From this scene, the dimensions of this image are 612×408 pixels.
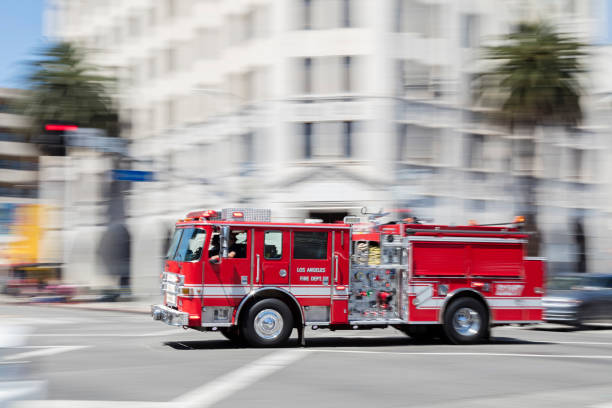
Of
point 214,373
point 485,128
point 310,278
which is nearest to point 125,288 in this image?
point 485,128

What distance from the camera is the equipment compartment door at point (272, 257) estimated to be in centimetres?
1588

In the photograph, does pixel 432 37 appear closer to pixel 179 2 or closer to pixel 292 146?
pixel 292 146

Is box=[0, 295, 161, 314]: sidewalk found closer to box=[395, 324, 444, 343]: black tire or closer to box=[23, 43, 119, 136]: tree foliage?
box=[23, 43, 119, 136]: tree foliage

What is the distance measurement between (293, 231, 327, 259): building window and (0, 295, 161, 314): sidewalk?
49.2 ft

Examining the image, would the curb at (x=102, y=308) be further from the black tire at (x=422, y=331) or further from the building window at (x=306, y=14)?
the black tire at (x=422, y=331)

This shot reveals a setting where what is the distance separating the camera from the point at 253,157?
124 feet

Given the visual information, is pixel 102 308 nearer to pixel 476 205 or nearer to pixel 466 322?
pixel 476 205

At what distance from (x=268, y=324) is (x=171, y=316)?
1775mm

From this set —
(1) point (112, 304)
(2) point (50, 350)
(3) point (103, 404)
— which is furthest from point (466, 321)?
(1) point (112, 304)

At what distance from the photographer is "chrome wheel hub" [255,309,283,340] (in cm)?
1566

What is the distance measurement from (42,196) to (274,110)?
101ft

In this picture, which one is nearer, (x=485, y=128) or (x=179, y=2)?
(x=485, y=128)

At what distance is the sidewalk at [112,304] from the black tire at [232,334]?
13426 mm

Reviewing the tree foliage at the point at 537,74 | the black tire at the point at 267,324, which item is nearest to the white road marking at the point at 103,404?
the black tire at the point at 267,324
